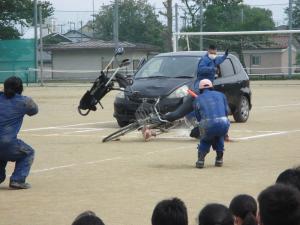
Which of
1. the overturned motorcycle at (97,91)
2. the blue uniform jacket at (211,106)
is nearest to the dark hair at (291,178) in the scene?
the blue uniform jacket at (211,106)

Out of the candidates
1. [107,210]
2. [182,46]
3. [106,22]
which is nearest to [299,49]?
[182,46]

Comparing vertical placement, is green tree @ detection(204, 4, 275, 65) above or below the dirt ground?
above

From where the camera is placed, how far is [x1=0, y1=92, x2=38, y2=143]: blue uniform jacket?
10.9 meters

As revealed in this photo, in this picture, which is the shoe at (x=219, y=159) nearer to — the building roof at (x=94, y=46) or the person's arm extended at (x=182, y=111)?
the person's arm extended at (x=182, y=111)

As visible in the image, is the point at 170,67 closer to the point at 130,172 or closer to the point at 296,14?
the point at 130,172

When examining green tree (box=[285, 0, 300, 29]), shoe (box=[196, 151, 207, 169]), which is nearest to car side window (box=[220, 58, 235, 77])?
shoe (box=[196, 151, 207, 169])

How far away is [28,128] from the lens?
65.2 ft

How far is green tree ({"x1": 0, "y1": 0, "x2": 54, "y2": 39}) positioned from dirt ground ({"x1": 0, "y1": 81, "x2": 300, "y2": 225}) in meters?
50.2

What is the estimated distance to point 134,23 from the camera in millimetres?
91875

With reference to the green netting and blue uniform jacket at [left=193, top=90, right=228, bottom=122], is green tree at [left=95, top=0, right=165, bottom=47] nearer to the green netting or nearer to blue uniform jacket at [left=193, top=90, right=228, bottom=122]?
the green netting

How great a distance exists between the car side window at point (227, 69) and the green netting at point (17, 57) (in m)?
36.6

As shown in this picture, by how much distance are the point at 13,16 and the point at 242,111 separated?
174ft

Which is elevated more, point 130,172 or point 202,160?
point 202,160

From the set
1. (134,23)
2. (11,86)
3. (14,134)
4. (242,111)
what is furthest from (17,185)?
(134,23)
